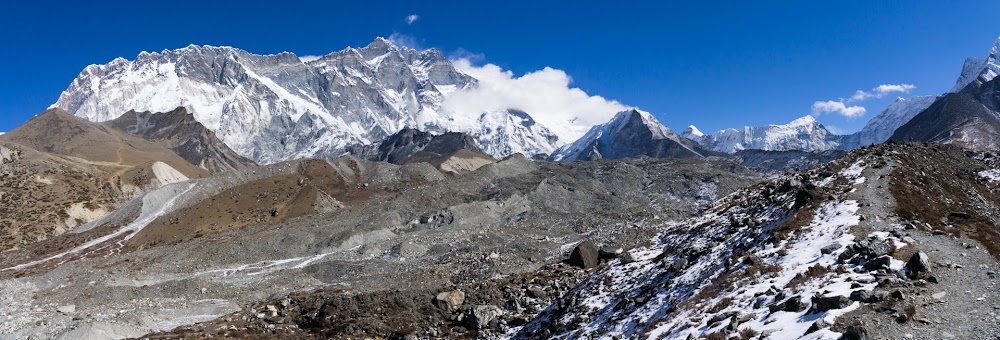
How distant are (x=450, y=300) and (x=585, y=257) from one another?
10445 millimetres

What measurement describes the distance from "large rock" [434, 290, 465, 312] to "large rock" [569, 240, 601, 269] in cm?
893

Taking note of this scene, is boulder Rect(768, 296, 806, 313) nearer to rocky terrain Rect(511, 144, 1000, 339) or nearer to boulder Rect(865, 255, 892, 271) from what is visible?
rocky terrain Rect(511, 144, 1000, 339)

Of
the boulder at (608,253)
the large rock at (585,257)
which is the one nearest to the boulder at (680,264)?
the boulder at (608,253)

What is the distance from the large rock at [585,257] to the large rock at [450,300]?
893cm

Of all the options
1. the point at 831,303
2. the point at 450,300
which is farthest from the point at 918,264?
the point at 450,300

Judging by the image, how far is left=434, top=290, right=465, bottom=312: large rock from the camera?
34.8m

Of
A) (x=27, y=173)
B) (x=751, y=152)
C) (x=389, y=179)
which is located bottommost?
(x=751, y=152)

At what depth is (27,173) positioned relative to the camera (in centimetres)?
11975

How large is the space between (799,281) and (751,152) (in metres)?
156

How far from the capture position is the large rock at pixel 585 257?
39719mm

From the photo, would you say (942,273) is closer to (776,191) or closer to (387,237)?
(776,191)

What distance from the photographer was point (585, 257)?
40062 mm

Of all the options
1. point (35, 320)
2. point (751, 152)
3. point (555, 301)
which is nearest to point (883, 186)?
point (555, 301)

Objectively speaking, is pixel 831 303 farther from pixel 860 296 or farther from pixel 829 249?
pixel 829 249
